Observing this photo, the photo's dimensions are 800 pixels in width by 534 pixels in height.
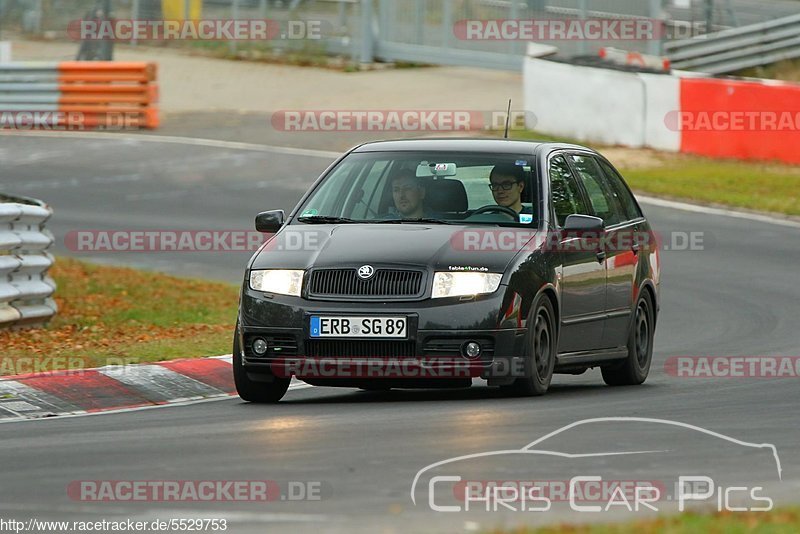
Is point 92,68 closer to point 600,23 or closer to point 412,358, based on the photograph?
point 600,23

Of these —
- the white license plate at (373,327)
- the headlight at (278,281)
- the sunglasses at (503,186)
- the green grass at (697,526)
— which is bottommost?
the white license plate at (373,327)

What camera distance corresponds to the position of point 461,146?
1120cm

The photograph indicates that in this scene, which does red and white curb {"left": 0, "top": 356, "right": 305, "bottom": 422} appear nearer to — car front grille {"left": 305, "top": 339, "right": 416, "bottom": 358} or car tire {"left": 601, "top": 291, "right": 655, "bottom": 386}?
car front grille {"left": 305, "top": 339, "right": 416, "bottom": 358}

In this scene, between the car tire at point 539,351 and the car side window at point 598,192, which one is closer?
the car tire at point 539,351

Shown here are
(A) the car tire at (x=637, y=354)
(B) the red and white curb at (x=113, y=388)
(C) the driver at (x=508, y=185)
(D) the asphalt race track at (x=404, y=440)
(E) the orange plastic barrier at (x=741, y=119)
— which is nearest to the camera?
(D) the asphalt race track at (x=404, y=440)

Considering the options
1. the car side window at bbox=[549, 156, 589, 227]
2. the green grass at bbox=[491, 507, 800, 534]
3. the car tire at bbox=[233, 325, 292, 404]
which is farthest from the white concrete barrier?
the green grass at bbox=[491, 507, 800, 534]

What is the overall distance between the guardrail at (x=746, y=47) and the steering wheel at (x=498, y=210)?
24.7 meters

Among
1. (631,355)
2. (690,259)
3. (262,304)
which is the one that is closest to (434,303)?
(262,304)

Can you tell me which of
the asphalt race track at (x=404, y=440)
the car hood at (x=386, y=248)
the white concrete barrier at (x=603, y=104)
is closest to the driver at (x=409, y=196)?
the car hood at (x=386, y=248)

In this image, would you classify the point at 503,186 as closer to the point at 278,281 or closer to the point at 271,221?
the point at 271,221

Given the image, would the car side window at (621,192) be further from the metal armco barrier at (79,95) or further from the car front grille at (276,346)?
the metal armco barrier at (79,95)

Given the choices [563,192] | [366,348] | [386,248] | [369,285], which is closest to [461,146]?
[563,192]

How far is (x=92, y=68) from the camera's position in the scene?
31938 millimetres

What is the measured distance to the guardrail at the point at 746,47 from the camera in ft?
114
